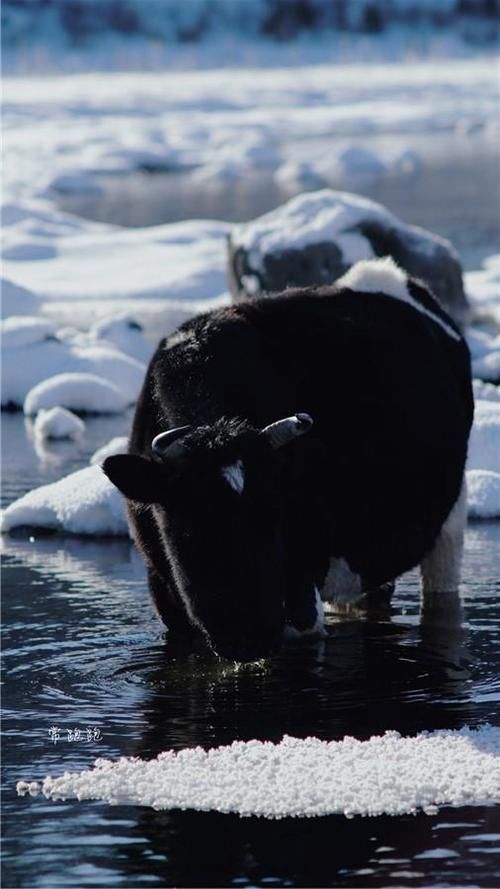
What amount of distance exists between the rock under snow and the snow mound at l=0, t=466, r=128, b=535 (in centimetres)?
676

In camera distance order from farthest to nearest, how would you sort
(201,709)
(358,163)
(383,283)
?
(358,163) < (383,283) < (201,709)

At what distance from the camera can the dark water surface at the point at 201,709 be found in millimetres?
4948

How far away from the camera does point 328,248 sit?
53.2 ft

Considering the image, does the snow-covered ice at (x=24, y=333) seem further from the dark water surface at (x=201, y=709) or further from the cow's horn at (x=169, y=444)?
the cow's horn at (x=169, y=444)

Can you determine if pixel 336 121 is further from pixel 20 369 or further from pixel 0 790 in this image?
pixel 0 790

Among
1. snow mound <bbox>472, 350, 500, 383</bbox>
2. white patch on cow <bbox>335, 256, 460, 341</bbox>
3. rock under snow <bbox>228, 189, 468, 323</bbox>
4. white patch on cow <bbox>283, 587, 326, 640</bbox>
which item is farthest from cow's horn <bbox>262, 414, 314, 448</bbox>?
rock under snow <bbox>228, 189, 468, 323</bbox>

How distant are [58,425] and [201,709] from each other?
6116 mm

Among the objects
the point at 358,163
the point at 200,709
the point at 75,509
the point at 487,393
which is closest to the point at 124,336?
the point at 487,393

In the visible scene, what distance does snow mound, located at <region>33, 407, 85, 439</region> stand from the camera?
1238cm

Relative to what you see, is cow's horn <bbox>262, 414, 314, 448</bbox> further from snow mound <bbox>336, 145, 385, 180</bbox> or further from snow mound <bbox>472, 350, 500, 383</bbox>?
snow mound <bbox>336, 145, 385, 180</bbox>

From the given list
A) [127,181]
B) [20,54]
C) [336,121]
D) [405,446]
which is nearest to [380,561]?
[405,446]

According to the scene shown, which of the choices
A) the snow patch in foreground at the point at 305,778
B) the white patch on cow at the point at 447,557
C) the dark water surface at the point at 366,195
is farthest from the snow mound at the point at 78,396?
the dark water surface at the point at 366,195

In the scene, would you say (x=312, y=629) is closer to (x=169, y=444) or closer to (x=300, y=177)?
(x=169, y=444)

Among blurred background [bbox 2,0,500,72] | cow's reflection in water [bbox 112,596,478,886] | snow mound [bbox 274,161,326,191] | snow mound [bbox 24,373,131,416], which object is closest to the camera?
cow's reflection in water [bbox 112,596,478,886]
